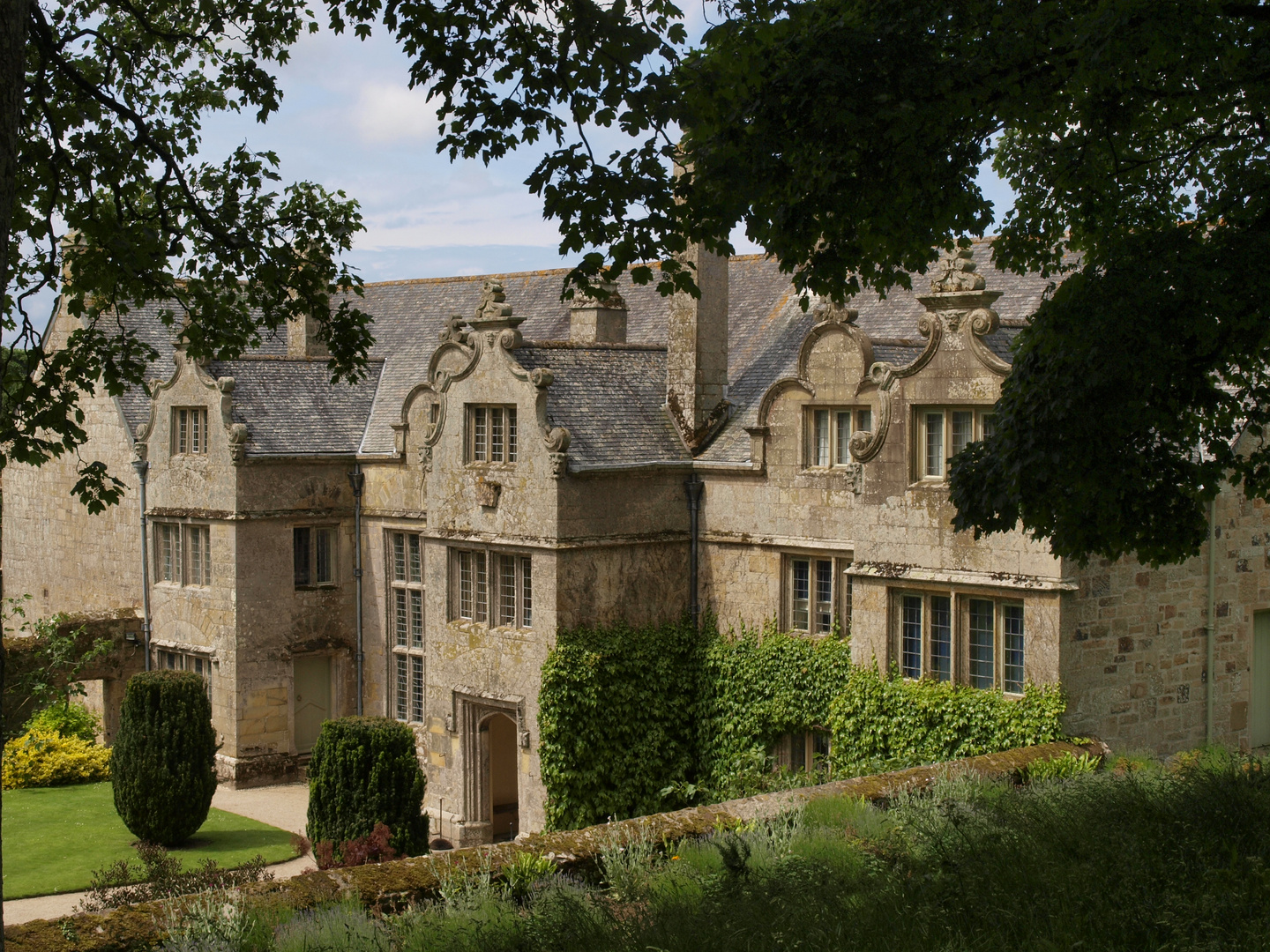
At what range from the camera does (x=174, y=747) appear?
2284cm

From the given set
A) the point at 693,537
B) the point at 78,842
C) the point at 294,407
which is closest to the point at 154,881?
the point at 78,842

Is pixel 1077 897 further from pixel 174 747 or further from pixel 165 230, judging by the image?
pixel 174 747

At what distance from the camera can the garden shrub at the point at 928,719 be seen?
17.3 metres

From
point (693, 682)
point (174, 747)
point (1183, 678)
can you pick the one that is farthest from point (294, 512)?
point (1183, 678)

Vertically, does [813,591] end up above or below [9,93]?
below

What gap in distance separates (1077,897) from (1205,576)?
11.7m

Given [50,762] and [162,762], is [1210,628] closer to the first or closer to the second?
[162,762]

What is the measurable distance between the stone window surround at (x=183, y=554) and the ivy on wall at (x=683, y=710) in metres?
10.2

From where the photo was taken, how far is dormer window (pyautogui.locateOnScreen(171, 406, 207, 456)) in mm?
27781

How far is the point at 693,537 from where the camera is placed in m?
22.8

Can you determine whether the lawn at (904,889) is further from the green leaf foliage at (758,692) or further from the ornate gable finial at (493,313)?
the ornate gable finial at (493,313)

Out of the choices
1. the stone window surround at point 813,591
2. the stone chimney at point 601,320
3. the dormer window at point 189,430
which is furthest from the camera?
the dormer window at point 189,430

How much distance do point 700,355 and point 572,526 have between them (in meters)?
4.18

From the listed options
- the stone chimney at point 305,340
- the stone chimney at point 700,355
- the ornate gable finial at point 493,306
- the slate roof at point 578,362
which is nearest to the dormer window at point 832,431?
the slate roof at point 578,362
